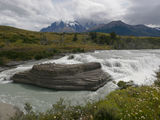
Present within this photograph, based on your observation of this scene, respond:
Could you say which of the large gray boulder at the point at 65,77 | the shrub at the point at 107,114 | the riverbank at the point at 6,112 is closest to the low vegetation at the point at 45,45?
the large gray boulder at the point at 65,77

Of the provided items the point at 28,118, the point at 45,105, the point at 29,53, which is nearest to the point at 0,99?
the point at 45,105

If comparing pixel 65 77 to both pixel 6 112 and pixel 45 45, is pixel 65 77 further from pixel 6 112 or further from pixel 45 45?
pixel 45 45

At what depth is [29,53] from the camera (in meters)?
40.1

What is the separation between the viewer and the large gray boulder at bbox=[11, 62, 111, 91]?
15.3 metres

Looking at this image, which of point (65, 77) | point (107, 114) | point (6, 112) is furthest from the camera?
point (65, 77)

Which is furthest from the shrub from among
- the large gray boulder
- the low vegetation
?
the low vegetation

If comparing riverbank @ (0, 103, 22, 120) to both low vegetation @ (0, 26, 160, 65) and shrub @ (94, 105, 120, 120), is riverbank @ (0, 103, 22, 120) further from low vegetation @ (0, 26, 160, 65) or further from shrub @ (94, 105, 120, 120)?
low vegetation @ (0, 26, 160, 65)

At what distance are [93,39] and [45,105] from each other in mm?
88756

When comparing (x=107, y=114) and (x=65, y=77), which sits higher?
(x=107, y=114)

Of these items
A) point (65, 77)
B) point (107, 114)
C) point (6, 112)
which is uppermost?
point (107, 114)

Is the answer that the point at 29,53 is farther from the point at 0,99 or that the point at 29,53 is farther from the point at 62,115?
the point at 62,115

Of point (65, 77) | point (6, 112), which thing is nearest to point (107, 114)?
point (6, 112)

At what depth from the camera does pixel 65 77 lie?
53.2 feet

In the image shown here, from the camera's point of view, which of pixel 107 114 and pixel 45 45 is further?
pixel 45 45
